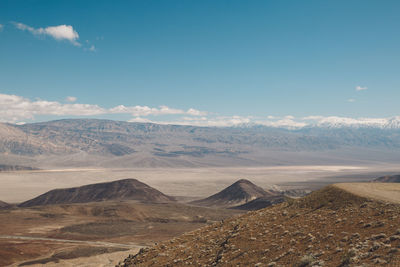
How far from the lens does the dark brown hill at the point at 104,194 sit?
168875 mm

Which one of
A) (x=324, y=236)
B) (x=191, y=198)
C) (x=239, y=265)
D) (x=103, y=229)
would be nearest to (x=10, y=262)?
(x=103, y=229)

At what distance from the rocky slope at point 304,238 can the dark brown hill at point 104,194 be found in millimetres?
143100

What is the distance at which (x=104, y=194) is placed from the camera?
17738cm

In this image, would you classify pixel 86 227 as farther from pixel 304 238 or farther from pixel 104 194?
pixel 104 194

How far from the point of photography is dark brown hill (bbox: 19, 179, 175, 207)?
169 meters

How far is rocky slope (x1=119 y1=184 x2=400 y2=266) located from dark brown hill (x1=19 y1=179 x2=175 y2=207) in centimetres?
14310

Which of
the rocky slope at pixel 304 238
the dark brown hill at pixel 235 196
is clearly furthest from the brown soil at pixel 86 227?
the rocky slope at pixel 304 238

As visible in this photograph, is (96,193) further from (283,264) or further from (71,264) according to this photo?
(283,264)

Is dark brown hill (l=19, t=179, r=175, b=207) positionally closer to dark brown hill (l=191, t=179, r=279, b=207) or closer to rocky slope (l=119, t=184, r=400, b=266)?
dark brown hill (l=191, t=179, r=279, b=207)

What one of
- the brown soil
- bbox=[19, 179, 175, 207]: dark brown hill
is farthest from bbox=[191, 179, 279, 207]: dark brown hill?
the brown soil

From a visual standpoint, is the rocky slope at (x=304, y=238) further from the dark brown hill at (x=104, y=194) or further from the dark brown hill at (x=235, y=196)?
the dark brown hill at (x=104, y=194)

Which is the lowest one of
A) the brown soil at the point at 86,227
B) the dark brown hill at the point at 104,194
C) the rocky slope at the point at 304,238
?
the dark brown hill at the point at 104,194

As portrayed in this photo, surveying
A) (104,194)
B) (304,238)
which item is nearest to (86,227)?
(304,238)

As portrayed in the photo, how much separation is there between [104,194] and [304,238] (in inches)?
6701
